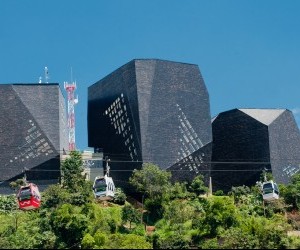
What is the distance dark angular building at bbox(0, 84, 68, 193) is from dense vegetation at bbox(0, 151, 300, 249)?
11.8ft

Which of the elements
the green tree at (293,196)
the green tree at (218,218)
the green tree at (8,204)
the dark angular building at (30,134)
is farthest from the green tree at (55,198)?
the green tree at (293,196)

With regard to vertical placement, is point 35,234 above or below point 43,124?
below

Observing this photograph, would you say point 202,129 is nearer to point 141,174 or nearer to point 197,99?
point 197,99

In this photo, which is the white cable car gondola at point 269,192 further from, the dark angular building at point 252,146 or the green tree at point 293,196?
the dark angular building at point 252,146

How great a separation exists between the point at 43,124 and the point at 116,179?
9.24 m

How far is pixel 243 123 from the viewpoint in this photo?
78.9 m

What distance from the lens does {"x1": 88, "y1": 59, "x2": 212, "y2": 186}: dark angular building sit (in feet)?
227

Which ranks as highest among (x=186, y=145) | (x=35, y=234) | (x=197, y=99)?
(x=197, y=99)

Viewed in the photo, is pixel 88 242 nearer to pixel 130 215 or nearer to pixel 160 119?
pixel 130 215

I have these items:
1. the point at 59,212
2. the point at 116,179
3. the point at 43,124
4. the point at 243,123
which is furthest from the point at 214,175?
the point at 59,212

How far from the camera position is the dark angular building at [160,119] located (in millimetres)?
69250

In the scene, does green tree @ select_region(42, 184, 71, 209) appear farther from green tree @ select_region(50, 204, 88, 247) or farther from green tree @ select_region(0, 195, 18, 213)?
green tree @ select_region(50, 204, 88, 247)

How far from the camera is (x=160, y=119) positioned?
69875 mm

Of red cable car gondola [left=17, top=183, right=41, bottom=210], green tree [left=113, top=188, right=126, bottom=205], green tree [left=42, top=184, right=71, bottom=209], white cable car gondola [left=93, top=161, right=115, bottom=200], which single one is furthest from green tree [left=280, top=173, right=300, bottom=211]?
red cable car gondola [left=17, top=183, right=41, bottom=210]
